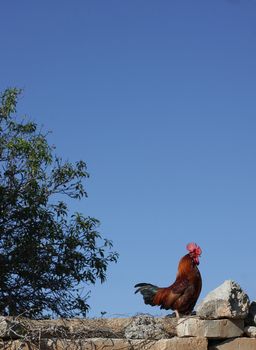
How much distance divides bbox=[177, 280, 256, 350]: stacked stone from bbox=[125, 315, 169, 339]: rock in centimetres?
21

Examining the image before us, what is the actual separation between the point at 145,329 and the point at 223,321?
0.84 m

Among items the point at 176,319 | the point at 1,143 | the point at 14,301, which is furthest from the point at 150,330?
the point at 1,143

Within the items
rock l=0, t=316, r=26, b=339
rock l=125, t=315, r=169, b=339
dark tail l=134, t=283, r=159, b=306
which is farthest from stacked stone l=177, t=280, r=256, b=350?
rock l=0, t=316, r=26, b=339

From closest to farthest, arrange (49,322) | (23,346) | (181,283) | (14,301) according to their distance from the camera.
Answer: (23,346), (49,322), (181,283), (14,301)

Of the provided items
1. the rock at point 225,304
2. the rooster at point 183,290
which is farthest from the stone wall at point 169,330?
the rooster at point 183,290

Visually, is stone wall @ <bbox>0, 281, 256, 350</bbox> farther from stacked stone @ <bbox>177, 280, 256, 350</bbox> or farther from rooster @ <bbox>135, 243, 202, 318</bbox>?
rooster @ <bbox>135, 243, 202, 318</bbox>

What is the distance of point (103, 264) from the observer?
1405 cm

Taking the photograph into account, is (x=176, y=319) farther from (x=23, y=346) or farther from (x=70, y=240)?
(x=70, y=240)

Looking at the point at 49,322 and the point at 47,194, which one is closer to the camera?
the point at 49,322

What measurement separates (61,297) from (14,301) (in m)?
0.87

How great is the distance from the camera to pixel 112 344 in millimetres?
7914

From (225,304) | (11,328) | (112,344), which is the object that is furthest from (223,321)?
(11,328)

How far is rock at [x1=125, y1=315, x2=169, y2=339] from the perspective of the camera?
8.18 meters

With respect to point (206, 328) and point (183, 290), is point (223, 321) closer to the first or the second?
point (206, 328)
